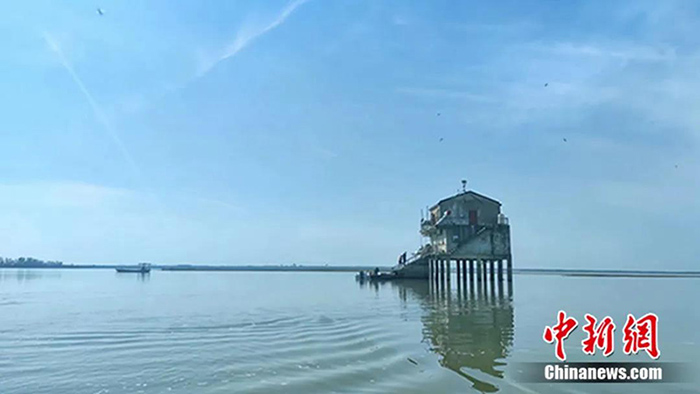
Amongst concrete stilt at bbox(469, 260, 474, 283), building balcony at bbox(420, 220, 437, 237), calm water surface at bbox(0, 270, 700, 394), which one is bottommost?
calm water surface at bbox(0, 270, 700, 394)

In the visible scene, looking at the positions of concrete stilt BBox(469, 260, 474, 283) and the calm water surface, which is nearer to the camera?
the calm water surface

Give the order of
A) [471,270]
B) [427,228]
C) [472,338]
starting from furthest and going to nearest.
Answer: [427,228], [471,270], [472,338]

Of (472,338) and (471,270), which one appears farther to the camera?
(471,270)

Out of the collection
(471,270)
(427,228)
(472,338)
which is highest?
(427,228)

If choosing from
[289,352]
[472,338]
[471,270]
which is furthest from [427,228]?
[289,352]

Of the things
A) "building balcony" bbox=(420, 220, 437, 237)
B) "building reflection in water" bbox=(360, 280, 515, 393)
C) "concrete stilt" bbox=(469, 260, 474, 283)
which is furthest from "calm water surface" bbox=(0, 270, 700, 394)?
"building balcony" bbox=(420, 220, 437, 237)

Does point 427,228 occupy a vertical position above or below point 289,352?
above

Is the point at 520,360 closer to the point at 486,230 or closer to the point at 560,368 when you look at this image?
the point at 560,368

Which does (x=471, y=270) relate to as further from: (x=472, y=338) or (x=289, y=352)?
(x=289, y=352)

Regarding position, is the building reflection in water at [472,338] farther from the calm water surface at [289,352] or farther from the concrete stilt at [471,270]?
the concrete stilt at [471,270]

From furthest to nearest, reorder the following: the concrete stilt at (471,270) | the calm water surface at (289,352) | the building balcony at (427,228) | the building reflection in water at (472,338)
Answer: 1. the building balcony at (427,228)
2. the concrete stilt at (471,270)
3. the building reflection in water at (472,338)
4. the calm water surface at (289,352)

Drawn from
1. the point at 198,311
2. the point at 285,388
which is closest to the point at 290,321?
the point at 198,311

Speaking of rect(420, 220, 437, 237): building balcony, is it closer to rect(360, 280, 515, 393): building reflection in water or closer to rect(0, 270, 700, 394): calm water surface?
rect(360, 280, 515, 393): building reflection in water

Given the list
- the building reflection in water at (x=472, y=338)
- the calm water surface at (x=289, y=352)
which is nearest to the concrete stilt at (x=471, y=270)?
the building reflection in water at (x=472, y=338)
